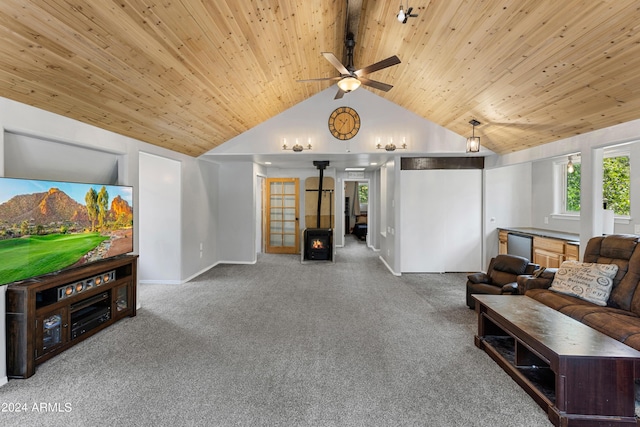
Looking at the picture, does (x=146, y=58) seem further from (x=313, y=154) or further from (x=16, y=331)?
(x=313, y=154)

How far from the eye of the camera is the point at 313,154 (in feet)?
18.5

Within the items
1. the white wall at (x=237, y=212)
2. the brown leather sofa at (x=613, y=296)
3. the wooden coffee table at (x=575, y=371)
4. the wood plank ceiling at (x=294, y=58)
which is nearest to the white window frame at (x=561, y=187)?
the wood plank ceiling at (x=294, y=58)

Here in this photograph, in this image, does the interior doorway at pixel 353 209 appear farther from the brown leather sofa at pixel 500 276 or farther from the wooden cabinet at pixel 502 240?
the brown leather sofa at pixel 500 276

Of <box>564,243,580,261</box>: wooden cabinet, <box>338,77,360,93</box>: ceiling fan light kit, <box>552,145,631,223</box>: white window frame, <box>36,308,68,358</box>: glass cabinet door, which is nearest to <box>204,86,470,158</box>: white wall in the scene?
<box>552,145,631,223</box>: white window frame

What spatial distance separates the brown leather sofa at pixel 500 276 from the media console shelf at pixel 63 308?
433cm

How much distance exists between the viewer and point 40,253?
264 centimetres

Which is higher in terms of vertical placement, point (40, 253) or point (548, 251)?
point (40, 253)

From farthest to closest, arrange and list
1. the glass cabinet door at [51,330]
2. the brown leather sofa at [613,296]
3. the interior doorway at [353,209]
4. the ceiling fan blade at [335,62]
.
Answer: the interior doorway at [353,209] → the ceiling fan blade at [335,62] → the glass cabinet door at [51,330] → the brown leather sofa at [613,296]

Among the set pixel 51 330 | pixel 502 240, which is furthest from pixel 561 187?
pixel 51 330

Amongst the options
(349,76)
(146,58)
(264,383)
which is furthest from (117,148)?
(264,383)

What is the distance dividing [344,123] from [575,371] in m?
4.71

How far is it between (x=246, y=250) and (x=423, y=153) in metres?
4.36

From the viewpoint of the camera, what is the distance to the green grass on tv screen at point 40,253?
2.37 m

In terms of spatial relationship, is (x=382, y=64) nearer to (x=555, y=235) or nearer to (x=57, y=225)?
(x=57, y=225)
